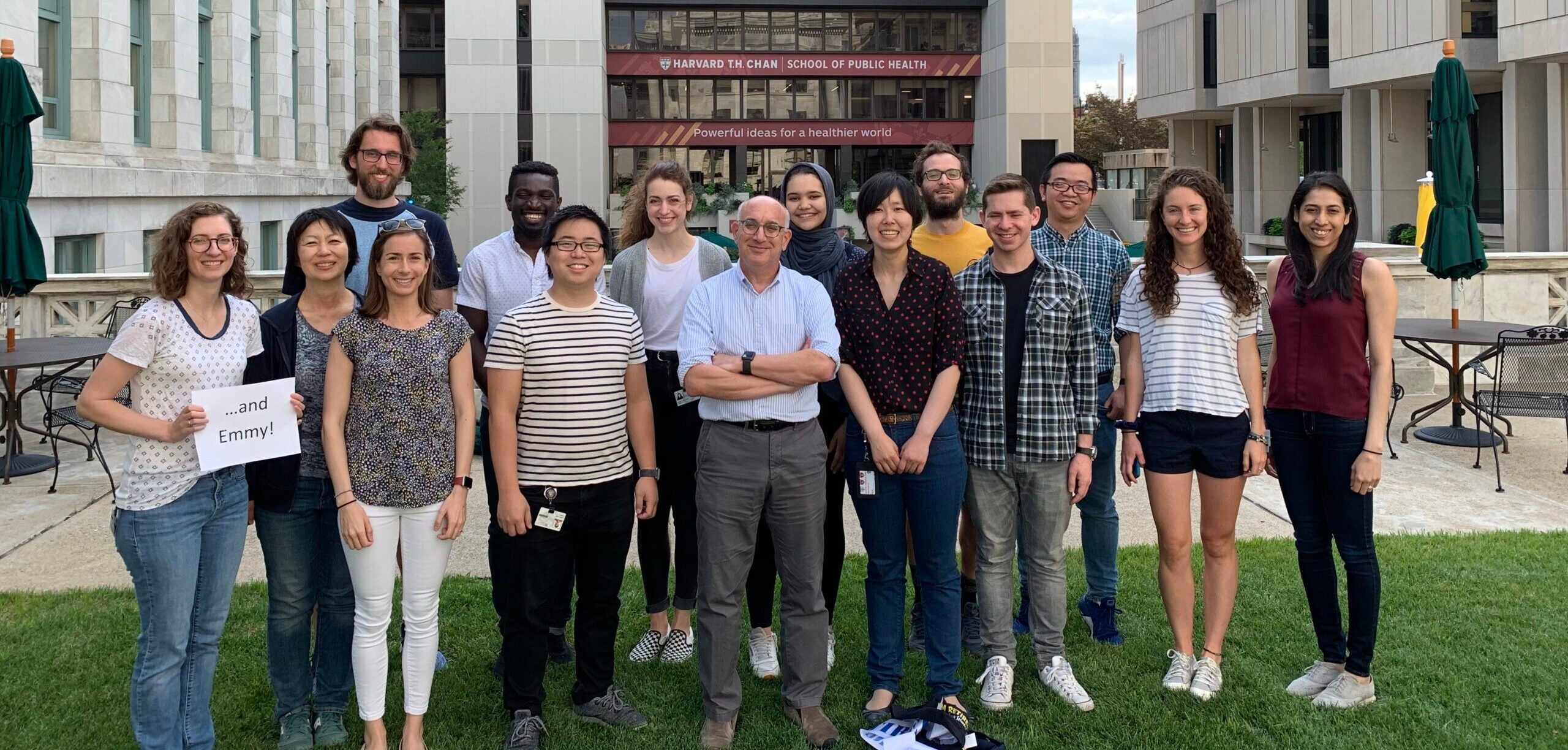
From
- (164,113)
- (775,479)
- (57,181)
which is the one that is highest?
(164,113)

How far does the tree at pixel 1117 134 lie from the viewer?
77.7m

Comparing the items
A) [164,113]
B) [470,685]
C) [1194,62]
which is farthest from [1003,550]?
[1194,62]

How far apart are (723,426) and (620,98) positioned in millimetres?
55343

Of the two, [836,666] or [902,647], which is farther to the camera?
[836,666]

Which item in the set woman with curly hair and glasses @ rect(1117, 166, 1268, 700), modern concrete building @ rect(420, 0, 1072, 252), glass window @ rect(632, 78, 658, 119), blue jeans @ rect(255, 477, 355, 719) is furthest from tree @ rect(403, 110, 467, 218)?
woman with curly hair and glasses @ rect(1117, 166, 1268, 700)

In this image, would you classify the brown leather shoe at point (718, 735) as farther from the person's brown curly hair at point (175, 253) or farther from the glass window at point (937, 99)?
the glass window at point (937, 99)

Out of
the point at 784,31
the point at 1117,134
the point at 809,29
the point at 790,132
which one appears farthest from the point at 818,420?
the point at 1117,134

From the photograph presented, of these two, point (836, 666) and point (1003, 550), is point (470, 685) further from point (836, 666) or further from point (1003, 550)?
point (1003, 550)

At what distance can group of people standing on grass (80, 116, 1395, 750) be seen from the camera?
4004mm

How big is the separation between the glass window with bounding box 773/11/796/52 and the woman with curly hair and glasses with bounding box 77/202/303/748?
185 feet

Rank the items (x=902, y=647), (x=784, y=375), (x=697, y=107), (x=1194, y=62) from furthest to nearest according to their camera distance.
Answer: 1. (x=697, y=107)
2. (x=1194, y=62)
3. (x=902, y=647)
4. (x=784, y=375)

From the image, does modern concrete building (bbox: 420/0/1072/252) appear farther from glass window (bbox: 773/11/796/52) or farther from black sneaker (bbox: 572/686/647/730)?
black sneaker (bbox: 572/686/647/730)

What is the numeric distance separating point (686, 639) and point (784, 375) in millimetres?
1806

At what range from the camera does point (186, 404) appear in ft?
12.6
